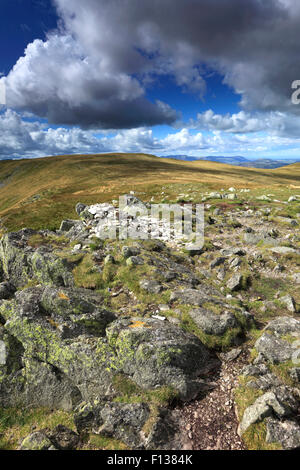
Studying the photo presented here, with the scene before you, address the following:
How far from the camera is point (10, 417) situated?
8578 mm

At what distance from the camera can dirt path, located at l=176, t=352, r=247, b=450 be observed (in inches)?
281

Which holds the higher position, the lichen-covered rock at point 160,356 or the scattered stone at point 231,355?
the lichen-covered rock at point 160,356

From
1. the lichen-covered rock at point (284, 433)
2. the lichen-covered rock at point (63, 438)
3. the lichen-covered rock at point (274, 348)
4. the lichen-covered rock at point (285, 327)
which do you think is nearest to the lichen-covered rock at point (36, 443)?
the lichen-covered rock at point (63, 438)

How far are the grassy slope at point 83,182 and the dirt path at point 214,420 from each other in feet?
131

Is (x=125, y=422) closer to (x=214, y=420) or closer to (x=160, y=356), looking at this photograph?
(x=160, y=356)

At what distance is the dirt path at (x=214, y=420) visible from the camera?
23.4 ft

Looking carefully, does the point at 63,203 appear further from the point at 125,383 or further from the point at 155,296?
the point at 125,383

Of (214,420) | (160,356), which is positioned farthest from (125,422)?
(214,420)

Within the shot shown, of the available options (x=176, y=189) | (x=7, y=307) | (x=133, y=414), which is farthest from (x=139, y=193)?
(x=133, y=414)

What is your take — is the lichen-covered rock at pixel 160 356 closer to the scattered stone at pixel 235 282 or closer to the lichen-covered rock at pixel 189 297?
the lichen-covered rock at pixel 189 297

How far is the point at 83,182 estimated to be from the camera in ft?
335

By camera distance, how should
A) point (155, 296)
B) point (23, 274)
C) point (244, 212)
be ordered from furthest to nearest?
point (244, 212) < point (23, 274) < point (155, 296)

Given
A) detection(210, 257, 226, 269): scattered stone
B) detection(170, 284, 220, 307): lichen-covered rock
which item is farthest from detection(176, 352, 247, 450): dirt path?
detection(210, 257, 226, 269): scattered stone
